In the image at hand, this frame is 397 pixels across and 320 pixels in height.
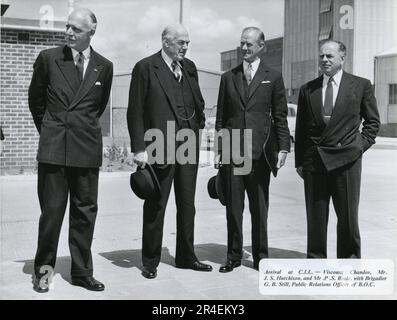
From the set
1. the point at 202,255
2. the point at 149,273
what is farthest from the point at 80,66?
the point at 202,255

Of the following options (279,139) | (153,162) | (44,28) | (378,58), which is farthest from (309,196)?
(378,58)

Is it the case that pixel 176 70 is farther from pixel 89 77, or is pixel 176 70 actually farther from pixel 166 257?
pixel 166 257

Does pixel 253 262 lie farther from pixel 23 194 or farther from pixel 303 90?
pixel 23 194

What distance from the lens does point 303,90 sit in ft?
17.1

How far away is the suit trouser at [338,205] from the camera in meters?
5.05

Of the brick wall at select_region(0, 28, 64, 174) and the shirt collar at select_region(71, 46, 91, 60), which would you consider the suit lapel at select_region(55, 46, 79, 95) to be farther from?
the brick wall at select_region(0, 28, 64, 174)

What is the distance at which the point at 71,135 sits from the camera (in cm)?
468

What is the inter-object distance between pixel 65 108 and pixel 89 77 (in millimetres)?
301

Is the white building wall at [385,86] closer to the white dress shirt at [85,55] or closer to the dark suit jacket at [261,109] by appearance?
the dark suit jacket at [261,109]

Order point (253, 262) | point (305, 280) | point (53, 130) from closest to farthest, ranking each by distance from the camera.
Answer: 1. point (305, 280)
2. point (53, 130)
3. point (253, 262)

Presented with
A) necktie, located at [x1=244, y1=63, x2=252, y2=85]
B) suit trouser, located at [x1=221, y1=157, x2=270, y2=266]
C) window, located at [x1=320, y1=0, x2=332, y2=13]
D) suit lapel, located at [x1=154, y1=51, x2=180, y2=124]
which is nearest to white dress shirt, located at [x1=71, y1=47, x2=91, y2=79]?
suit lapel, located at [x1=154, y1=51, x2=180, y2=124]

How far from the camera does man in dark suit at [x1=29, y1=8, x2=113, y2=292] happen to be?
467cm

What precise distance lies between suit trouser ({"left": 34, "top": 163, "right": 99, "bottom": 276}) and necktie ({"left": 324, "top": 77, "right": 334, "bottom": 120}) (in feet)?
6.25

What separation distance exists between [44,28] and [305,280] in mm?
10002
